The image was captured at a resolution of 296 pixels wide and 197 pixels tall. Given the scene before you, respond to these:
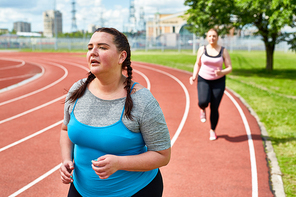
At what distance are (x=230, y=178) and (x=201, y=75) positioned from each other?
206cm

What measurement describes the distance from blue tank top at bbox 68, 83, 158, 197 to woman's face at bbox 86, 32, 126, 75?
12.8 inches

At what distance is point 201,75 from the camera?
5852mm

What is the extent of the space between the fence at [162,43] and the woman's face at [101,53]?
38551 mm

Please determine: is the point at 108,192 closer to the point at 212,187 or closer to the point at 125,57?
the point at 125,57

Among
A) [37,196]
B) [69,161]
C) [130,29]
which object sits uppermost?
[130,29]

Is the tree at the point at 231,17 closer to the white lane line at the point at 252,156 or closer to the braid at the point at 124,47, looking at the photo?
the white lane line at the point at 252,156

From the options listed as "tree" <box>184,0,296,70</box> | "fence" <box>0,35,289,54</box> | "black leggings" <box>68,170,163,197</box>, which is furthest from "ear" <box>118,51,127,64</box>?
"fence" <box>0,35,289,54</box>

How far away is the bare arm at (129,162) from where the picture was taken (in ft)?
5.17

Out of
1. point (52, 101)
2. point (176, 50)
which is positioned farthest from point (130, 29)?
point (52, 101)

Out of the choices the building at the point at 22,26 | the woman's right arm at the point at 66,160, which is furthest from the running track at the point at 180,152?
the building at the point at 22,26

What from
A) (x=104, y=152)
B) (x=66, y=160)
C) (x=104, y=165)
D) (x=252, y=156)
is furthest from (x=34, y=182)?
(x=252, y=156)

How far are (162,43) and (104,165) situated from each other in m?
42.7

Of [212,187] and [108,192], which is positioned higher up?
[108,192]

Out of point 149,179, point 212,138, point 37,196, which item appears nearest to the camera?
point 149,179
